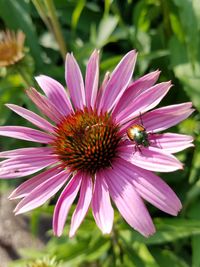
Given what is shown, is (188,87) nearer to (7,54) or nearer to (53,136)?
(53,136)

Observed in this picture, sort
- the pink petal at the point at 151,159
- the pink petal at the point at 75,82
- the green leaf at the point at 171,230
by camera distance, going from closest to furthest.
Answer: the pink petal at the point at 151,159 → the pink petal at the point at 75,82 → the green leaf at the point at 171,230

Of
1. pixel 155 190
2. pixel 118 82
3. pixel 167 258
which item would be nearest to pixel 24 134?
pixel 118 82

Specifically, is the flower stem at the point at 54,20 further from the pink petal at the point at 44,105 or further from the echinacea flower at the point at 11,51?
the pink petal at the point at 44,105

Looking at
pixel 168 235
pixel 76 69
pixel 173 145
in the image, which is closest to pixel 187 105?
pixel 173 145

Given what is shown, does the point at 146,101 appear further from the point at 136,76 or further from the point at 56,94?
the point at 136,76

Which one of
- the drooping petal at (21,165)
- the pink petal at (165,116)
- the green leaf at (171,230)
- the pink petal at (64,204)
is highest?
the drooping petal at (21,165)

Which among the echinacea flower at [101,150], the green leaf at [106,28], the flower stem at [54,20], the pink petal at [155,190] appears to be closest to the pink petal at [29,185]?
the echinacea flower at [101,150]
